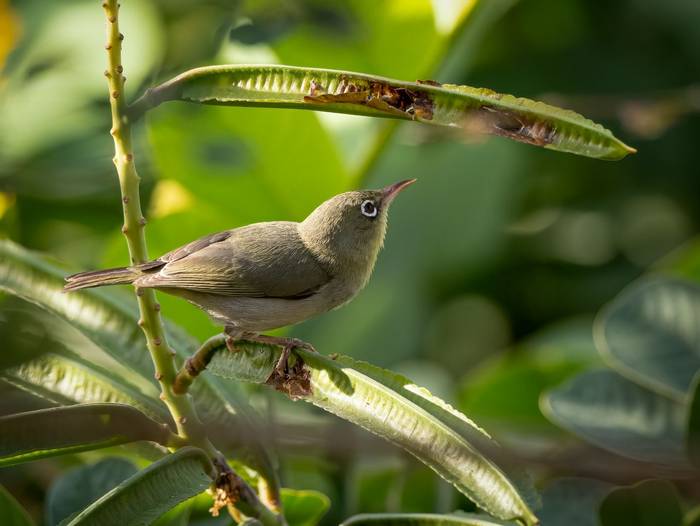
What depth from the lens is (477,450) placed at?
1.27 meters

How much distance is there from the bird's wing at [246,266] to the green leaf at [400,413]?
0.83ft

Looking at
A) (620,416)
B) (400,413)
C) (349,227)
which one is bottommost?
(400,413)

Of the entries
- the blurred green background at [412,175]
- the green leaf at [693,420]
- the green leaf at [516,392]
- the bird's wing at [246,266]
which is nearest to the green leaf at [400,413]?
the bird's wing at [246,266]

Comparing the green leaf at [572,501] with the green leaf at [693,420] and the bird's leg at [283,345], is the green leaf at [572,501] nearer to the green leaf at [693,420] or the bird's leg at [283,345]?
the green leaf at [693,420]

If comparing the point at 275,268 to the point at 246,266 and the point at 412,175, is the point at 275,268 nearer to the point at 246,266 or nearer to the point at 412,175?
the point at 246,266

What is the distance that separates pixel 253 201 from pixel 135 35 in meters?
0.69

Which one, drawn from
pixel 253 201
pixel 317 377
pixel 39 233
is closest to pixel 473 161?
pixel 253 201

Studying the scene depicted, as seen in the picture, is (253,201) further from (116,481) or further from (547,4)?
(547,4)

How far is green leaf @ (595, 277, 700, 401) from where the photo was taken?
2.06 metres

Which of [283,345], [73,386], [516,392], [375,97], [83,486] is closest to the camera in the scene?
[375,97]

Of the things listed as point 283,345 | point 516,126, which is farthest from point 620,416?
point 516,126

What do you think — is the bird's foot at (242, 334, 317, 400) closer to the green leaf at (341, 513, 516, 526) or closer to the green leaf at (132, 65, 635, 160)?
the green leaf at (341, 513, 516, 526)

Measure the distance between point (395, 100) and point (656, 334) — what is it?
3.94 feet

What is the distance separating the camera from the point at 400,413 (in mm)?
1297
